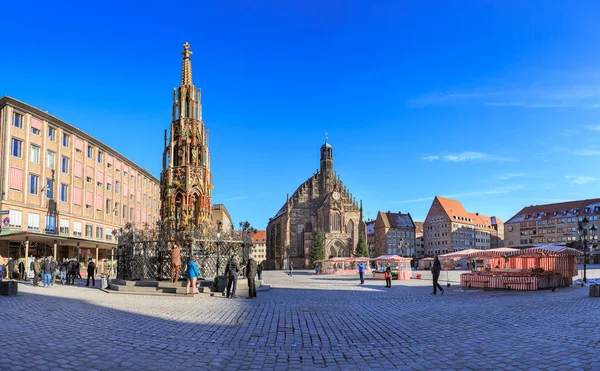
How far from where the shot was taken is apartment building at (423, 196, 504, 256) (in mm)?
118750

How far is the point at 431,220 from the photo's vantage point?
407 feet

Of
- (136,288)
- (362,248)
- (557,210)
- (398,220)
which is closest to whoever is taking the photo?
(136,288)

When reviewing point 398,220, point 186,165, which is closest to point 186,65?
point 186,165

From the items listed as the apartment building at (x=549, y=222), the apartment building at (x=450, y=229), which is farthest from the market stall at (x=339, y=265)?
the apartment building at (x=549, y=222)

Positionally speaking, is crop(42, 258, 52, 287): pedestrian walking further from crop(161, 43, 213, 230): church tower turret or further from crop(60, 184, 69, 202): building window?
crop(60, 184, 69, 202): building window

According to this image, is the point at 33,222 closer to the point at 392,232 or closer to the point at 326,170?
the point at 326,170

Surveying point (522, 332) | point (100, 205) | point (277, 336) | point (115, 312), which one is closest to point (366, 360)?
point (277, 336)

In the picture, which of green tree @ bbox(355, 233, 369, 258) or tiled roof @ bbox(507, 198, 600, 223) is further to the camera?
tiled roof @ bbox(507, 198, 600, 223)

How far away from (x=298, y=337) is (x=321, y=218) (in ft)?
283

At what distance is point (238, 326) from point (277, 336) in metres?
1.53

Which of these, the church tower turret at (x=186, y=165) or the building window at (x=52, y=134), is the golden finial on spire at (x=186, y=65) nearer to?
the church tower turret at (x=186, y=165)

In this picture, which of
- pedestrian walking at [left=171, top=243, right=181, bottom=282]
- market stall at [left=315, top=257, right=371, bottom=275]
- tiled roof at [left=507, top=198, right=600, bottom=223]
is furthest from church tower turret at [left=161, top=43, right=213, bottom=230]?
tiled roof at [left=507, top=198, right=600, bottom=223]

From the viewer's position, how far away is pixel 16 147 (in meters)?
41.8

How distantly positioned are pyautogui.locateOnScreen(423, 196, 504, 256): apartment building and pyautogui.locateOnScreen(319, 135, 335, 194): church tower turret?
35.1m
